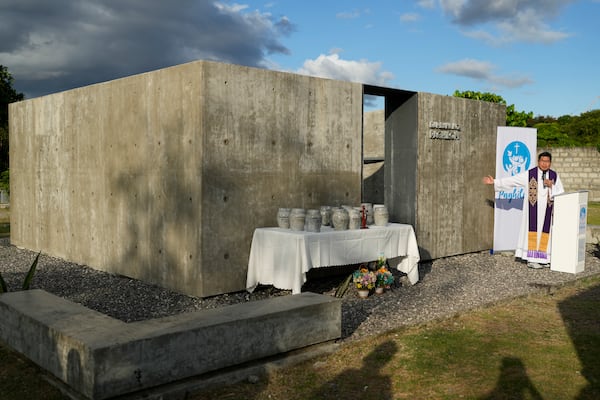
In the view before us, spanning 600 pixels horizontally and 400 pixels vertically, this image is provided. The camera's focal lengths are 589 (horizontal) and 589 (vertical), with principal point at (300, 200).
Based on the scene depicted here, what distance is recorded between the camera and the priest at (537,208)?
9.36m

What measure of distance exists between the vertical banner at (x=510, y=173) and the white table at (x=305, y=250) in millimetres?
3507

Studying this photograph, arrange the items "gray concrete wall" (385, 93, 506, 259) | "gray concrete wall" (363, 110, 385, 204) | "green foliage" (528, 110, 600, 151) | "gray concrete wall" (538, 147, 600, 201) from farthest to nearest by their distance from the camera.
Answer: "green foliage" (528, 110, 600, 151)
"gray concrete wall" (538, 147, 600, 201)
"gray concrete wall" (363, 110, 385, 204)
"gray concrete wall" (385, 93, 506, 259)

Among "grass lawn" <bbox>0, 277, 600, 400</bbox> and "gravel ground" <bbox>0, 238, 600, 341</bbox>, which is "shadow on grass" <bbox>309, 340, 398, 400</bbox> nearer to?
"grass lawn" <bbox>0, 277, 600, 400</bbox>

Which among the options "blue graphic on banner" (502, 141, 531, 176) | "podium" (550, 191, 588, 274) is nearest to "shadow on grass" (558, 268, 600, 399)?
"podium" (550, 191, 588, 274)

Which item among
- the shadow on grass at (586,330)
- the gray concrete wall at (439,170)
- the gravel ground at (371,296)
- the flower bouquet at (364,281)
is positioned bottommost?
the shadow on grass at (586,330)

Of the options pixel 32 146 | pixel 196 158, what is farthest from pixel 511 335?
pixel 32 146

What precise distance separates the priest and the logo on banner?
0.58 metres

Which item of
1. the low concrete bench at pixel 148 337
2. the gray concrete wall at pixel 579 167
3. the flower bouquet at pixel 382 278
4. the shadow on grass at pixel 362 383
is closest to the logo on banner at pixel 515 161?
the flower bouquet at pixel 382 278

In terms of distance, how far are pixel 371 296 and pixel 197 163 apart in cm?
266

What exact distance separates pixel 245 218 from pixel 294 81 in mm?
1869

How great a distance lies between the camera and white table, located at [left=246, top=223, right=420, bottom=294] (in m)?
6.42

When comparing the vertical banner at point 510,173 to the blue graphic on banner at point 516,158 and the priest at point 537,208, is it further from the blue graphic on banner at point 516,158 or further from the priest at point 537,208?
the priest at point 537,208

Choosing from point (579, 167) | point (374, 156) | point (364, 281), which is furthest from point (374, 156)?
point (579, 167)

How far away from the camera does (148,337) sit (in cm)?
373
